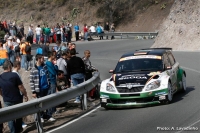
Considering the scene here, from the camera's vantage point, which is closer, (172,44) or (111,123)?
(111,123)

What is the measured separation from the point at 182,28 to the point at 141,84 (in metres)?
25.4

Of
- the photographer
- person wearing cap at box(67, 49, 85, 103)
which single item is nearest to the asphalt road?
person wearing cap at box(67, 49, 85, 103)

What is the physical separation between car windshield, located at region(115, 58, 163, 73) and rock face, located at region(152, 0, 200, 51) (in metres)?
21.5

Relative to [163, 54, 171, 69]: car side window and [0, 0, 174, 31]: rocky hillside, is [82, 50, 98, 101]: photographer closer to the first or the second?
[163, 54, 171, 69]: car side window

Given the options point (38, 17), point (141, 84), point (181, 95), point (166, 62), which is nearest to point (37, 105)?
point (141, 84)

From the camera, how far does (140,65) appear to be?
15.5 m

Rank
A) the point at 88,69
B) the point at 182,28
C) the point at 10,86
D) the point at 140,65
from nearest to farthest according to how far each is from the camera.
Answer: the point at 10,86 → the point at 140,65 → the point at 88,69 → the point at 182,28

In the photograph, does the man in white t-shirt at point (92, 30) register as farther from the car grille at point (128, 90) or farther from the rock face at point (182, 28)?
the car grille at point (128, 90)

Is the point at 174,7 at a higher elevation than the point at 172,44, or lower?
higher

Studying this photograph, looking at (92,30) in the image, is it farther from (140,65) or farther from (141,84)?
(141,84)

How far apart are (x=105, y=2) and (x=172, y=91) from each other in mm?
46565

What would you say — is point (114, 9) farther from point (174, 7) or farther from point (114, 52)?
point (114, 52)

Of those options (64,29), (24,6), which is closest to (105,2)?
(24,6)

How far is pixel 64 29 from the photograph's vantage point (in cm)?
4381
